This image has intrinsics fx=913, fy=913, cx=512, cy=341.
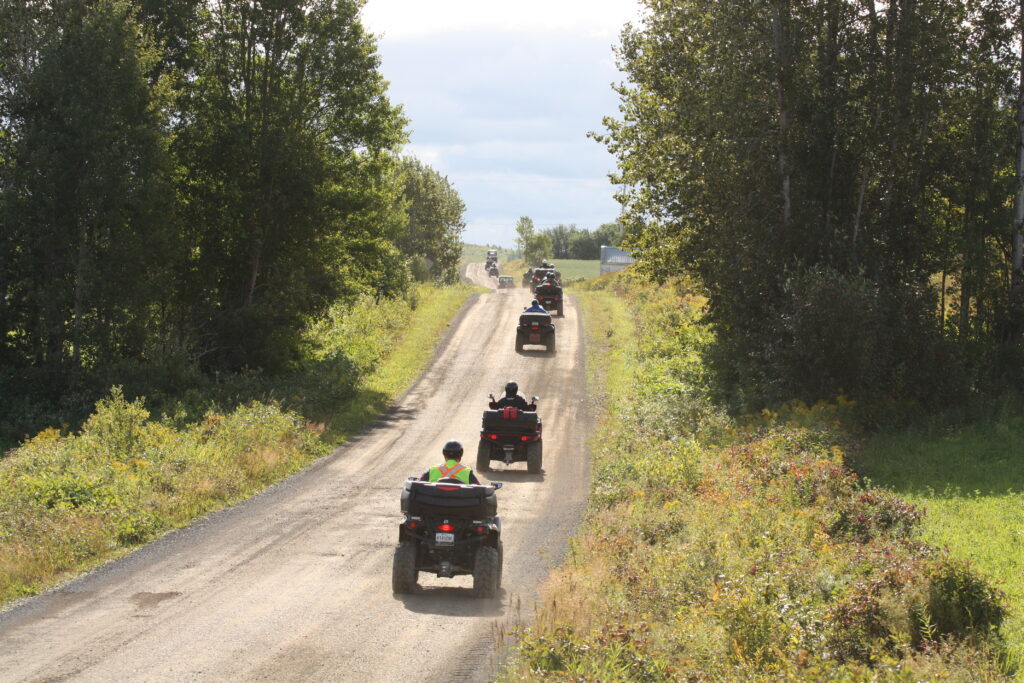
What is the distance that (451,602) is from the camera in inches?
447

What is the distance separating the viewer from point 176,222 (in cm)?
3009

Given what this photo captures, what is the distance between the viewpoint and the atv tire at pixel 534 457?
66.4 ft

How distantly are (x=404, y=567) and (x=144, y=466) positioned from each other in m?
8.24

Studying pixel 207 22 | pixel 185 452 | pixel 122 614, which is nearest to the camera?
pixel 122 614

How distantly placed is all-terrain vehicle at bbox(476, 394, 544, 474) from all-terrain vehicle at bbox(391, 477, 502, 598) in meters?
8.49

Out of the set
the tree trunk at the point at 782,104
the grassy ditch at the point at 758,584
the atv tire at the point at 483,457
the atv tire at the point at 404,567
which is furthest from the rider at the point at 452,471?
the tree trunk at the point at 782,104

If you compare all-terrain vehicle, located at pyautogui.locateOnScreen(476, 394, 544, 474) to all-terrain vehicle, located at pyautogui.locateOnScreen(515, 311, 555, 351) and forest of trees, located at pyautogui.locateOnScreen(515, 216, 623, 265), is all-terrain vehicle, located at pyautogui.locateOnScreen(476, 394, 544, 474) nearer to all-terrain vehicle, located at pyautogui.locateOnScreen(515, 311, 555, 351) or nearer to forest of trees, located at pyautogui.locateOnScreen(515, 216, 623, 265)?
all-terrain vehicle, located at pyautogui.locateOnScreen(515, 311, 555, 351)

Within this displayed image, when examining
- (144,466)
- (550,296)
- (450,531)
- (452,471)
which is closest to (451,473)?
(452,471)

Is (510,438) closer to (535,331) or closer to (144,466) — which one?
(144,466)

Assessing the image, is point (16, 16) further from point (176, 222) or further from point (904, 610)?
point (904, 610)

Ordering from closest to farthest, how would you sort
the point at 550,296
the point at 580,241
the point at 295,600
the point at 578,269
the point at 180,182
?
the point at 295,600 → the point at 180,182 → the point at 550,296 → the point at 578,269 → the point at 580,241

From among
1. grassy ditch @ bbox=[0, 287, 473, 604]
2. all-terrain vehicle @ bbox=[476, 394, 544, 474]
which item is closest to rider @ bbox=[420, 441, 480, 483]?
grassy ditch @ bbox=[0, 287, 473, 604]

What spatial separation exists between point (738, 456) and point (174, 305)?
23.4m

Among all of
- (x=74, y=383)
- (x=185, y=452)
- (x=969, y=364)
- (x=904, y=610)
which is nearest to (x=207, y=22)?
(x=74, y=383)
